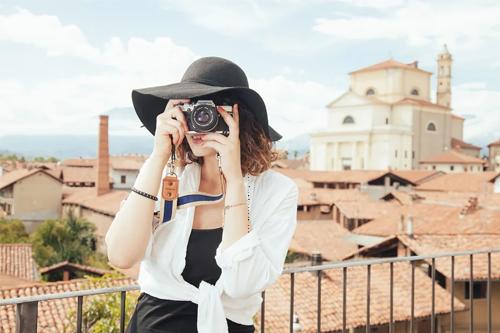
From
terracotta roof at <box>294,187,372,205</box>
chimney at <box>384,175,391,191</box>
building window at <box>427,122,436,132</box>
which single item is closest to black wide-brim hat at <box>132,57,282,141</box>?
terracotta roof at <box>294,187,372,205</box>

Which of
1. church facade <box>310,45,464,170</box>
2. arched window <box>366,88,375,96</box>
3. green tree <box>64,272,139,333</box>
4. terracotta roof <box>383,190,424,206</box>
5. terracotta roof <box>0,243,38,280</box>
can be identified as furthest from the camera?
arched window <box>366,88,375,96</box>

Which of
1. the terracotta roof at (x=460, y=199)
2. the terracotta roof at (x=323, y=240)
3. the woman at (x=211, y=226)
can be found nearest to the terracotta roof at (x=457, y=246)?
the terracotta roof at (x=460, y=199)

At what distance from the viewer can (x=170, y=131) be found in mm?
1615

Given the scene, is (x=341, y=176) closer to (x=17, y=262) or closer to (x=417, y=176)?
(x=417, y=176)

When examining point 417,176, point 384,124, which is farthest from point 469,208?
point 384,124

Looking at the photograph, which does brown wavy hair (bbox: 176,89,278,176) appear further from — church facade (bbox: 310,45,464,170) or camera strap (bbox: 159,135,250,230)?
church facade (bbox: 310,45,464,170)

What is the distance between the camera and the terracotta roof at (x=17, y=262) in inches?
694

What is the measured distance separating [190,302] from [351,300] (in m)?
11.3

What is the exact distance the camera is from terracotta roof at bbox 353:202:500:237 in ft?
57.1

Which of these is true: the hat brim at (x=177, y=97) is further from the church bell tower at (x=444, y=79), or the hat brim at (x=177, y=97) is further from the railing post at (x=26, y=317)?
the church bell tower at (x=444, y=79)

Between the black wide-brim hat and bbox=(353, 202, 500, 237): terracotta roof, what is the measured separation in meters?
16.2

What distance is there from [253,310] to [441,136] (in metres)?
55.7

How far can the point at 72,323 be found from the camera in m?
8.79

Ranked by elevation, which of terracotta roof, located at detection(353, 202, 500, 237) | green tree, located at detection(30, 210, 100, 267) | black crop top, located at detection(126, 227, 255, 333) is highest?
black crop top, located at detection(126, 227, 255, 333)
